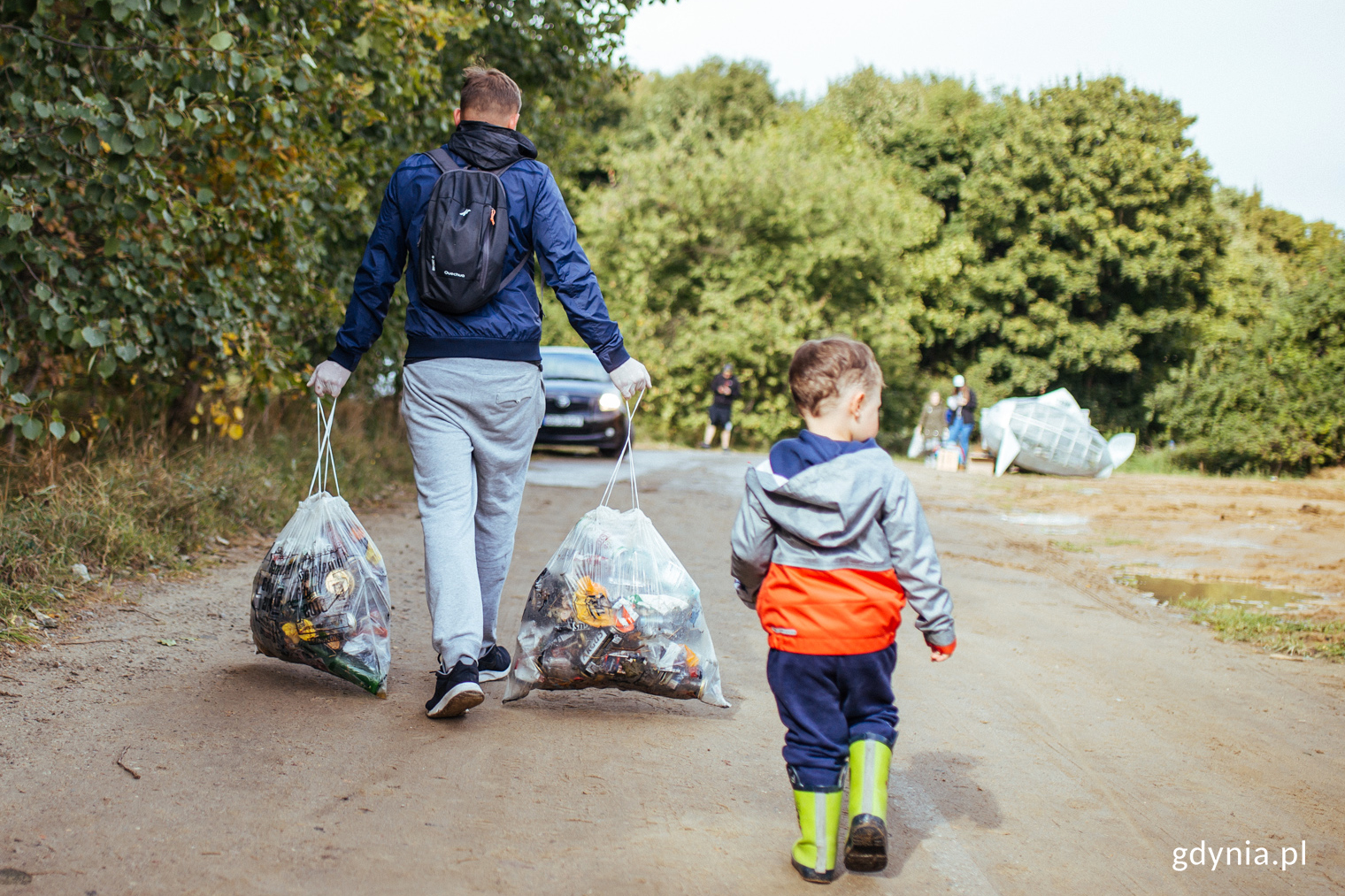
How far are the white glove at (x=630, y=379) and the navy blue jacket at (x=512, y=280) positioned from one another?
0.19ft

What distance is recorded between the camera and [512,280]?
3.82 m

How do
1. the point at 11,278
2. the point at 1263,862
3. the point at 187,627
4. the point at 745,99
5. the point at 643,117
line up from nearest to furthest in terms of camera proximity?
the point at 1263,862
the point at 187,627
the point at 11,278
the point at 643,117
the point at 745,99

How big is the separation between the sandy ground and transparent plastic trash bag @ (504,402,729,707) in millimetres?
150

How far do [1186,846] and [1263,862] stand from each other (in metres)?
0.19

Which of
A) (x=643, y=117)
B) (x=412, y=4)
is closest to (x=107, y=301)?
(x=412, y=4)

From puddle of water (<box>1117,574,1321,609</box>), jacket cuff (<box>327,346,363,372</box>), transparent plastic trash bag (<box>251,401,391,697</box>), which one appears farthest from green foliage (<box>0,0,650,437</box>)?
puddle of water (<box>1117,574,1321,609</box>)

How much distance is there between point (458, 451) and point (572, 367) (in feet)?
46.4

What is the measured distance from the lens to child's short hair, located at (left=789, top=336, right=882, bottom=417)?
2908 millimetres

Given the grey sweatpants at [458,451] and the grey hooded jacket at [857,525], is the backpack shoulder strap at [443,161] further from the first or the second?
the grey hooded jacket at [857,525]

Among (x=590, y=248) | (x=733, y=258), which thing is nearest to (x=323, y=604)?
(x=733, y=258)

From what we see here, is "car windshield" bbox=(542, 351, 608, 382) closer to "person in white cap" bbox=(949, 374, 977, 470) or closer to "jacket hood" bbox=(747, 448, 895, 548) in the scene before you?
"person in white cap" bbox=(949, 374, 977, 470)

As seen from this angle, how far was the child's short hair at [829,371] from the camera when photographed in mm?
2908

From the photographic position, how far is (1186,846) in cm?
313

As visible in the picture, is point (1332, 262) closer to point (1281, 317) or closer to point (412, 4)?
point (1281, 317)
